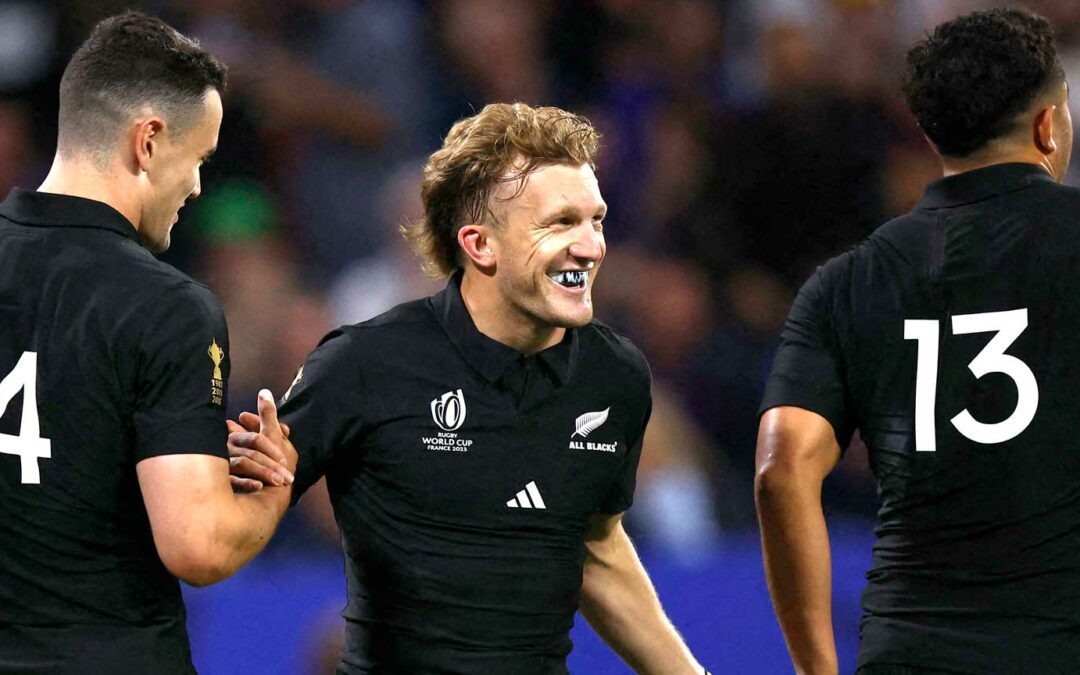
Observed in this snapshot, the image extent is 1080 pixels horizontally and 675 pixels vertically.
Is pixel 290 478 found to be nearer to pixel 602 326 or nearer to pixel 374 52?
pixel 602 326

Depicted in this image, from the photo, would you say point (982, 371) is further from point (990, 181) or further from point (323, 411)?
point (323, 411)

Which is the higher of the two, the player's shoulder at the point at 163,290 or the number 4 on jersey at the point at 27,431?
the player's shoulder at the point at 163,290

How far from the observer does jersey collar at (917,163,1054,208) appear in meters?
2.92

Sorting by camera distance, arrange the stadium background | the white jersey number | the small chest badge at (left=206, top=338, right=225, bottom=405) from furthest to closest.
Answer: the stadium background < the white jersey number < the small chest badge at (left=206, top=338, right=225, bottom=405)

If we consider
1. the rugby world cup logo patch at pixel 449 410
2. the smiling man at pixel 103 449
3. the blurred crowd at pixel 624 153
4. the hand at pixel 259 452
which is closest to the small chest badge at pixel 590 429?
the rugby world cup logo patch at pixel 449 410

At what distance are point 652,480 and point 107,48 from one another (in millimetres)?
3510

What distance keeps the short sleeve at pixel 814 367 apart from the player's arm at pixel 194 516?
1.18m

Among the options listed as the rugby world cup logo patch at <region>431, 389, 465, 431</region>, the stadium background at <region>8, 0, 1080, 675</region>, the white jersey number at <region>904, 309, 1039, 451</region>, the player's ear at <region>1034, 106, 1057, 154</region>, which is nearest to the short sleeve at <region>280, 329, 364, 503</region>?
the rugby world cup logo patch at <region>431, 389, 465, 431</region>

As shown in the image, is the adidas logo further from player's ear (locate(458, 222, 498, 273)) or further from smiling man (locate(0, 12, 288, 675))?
smiling man (locate(0, 12, 288, 675))

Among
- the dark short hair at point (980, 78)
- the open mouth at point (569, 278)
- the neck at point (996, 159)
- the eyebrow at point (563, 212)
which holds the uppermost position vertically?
the dark short hair at point (980, 78)

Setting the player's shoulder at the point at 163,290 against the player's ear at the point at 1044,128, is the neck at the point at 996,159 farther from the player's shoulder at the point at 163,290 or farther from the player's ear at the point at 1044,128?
the player's shoulder at the point at 163,290

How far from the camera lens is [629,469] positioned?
3.26 meters

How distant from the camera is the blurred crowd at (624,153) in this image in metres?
6.03

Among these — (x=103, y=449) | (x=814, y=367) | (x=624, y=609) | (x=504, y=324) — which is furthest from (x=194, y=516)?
(x=814, y=367)
